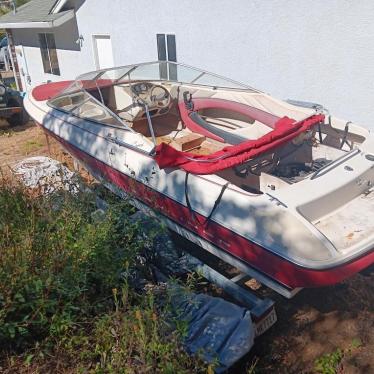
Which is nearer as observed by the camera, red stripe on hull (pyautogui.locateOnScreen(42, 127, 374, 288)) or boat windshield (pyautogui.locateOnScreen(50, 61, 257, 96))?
red stripe on hull (pyautogui.locateOnScreen(42, 127, 374, 288))

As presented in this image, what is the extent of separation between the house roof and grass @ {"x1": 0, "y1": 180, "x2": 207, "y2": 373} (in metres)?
8.52

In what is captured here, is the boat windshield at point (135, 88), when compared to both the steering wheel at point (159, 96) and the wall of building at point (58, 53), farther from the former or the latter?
the wall of building at point (58, 53)

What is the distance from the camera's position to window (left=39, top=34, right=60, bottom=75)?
11.6 metres

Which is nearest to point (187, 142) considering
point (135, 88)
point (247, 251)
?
point (135, 88)

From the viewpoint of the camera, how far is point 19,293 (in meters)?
2.26

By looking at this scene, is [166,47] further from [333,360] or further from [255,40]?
[333,360]

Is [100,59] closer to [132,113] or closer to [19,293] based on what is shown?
[132,113]

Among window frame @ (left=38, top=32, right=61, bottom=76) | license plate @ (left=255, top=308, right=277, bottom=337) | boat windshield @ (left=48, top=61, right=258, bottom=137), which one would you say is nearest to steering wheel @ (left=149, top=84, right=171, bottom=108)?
boat windshield @ (left=48, top=61, right=258, bottom=137)

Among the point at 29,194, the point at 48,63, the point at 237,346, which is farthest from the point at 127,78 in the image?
the point at 48,63

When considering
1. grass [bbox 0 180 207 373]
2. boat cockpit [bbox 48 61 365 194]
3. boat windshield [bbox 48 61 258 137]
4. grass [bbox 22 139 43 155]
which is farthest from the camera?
grass [bbox 22 139 43 155]

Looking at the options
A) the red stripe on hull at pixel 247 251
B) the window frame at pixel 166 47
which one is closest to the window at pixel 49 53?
the window frame at pixel 166 47

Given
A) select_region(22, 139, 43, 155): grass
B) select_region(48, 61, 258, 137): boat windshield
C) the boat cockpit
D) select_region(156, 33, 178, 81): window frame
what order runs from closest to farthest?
1. the boat cockpit
2. select_region(48, 61, 258, 137): boat windshield
3. select_region(22, 139, 43, 155): grass
4. select_region(156, 33, 178, 81): window frame

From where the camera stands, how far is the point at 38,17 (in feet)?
34.9

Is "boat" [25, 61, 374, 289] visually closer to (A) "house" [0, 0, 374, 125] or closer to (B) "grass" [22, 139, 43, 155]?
(A) "house" [0, 0, 374, 125]
